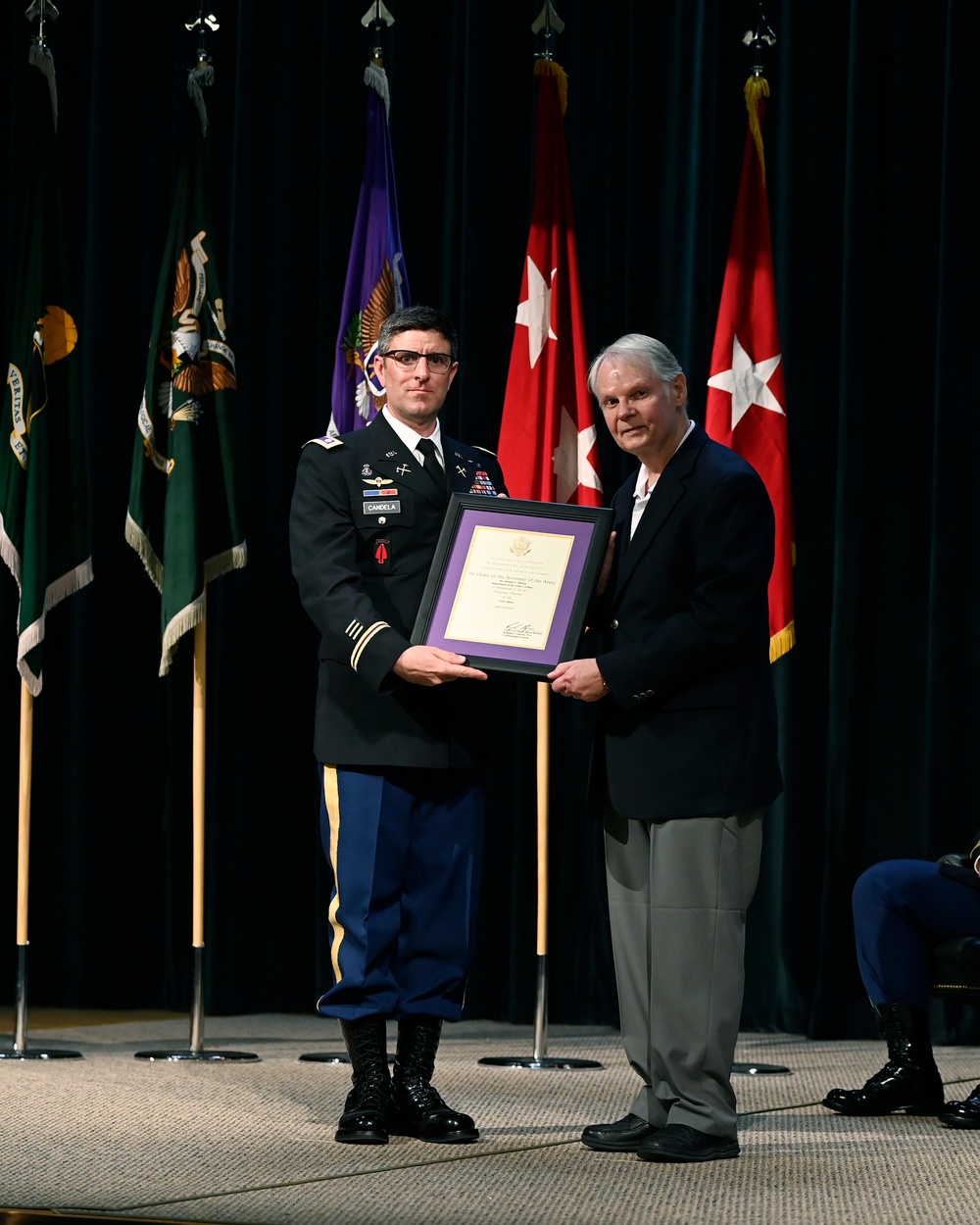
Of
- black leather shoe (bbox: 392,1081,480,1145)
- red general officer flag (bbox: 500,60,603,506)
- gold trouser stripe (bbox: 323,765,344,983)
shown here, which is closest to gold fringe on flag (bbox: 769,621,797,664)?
red general officer flag (bbox: 500,60,603,506)

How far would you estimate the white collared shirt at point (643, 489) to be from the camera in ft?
9.16

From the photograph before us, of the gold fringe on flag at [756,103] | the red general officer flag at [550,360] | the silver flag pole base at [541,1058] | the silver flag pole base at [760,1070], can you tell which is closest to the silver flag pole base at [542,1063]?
the silver flag pole base at [541,1058]

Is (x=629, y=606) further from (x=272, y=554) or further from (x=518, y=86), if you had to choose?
(x=518, y=86)

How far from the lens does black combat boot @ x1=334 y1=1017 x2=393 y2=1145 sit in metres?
2.73

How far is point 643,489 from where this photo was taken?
2.82 metres

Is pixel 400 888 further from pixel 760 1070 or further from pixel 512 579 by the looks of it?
pixel 760 1070

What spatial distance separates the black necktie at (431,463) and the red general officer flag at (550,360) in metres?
1.06

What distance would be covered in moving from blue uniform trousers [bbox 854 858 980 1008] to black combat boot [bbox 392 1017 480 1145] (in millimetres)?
897

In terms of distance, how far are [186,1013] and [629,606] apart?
260 cm

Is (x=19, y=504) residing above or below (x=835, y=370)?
below

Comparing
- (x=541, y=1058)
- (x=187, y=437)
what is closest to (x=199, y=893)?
(x=541, y=1058)

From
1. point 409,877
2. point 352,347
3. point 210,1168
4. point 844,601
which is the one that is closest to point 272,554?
point 352,347

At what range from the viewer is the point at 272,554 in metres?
4.79

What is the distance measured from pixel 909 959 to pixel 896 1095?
264 millimetres
